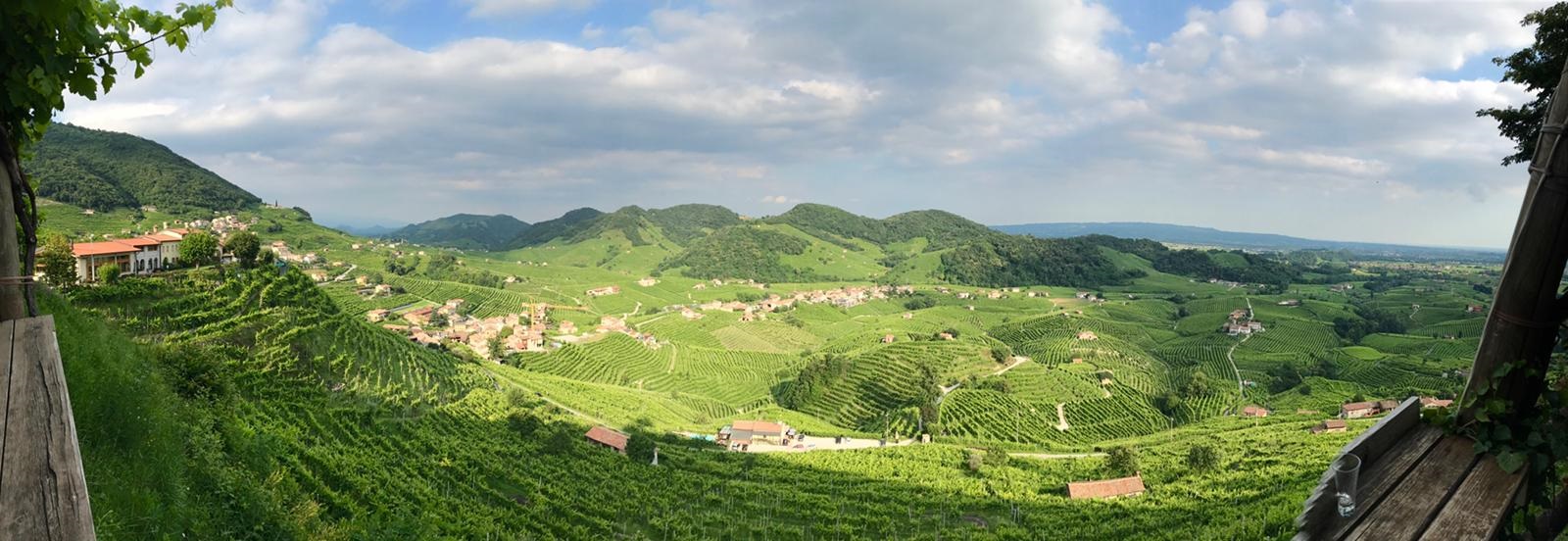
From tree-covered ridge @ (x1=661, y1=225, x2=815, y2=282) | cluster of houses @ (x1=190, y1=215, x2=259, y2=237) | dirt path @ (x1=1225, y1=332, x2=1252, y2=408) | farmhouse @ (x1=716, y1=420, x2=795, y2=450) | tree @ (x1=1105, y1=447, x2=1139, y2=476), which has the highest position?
cluster of houses @ (x1=190, y1=215, x2=259, y2=237)

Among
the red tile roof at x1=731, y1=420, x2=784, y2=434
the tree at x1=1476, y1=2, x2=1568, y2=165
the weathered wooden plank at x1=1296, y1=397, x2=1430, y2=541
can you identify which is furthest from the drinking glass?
the red tile roof at x1=731, y1=420, x2=784, y2=434

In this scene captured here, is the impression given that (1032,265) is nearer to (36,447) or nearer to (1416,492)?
(1416,492)

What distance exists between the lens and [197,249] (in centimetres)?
2830

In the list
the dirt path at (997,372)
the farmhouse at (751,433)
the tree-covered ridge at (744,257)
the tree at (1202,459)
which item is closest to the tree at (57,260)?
the farmhouse at (751,433)

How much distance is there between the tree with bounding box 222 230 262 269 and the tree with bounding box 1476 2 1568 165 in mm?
41278

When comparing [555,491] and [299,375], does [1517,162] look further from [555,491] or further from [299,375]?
[299,375]

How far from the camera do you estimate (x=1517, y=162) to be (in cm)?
849

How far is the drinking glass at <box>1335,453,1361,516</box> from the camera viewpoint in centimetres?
165

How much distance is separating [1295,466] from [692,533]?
22.2 meters

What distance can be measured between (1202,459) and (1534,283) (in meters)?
32.7

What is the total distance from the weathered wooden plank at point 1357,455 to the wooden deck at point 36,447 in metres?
2.43

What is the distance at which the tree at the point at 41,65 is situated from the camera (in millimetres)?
1506

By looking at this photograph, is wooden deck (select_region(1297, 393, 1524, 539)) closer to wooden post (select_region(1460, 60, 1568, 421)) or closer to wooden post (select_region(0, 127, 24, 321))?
wooden post (select_region(1460, 60, 1568, 421))

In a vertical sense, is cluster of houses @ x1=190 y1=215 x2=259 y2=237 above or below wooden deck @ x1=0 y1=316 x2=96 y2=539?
above
